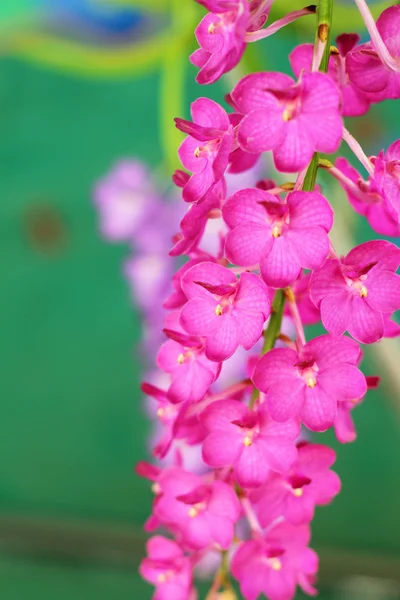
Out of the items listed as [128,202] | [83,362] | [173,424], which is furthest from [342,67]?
[83,362]

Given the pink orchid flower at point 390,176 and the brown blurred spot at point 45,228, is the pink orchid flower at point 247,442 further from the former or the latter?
the brown blurred spot at point 45,228

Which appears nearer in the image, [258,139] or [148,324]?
[258,139]

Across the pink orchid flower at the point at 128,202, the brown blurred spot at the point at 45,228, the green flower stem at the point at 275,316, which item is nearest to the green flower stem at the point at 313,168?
the green flower stem at the point at 275,316

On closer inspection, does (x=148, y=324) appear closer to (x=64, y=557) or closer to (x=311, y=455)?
(x=311, y=455)

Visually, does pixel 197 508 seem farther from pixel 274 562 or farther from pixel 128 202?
pixel 128 202

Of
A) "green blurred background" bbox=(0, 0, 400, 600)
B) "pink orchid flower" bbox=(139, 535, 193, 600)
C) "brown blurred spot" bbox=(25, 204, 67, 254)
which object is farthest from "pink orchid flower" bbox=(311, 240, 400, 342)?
"brown blurred spot" bbox=(25, 204, 67, 254)

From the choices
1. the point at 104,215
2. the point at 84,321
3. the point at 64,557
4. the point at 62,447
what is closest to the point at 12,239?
the point at 84,321

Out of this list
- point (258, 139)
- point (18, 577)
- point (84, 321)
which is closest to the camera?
point (258, 139)

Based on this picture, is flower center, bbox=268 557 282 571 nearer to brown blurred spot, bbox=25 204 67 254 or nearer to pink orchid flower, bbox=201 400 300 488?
pink orchid flower, bbox=201 400 300 488
